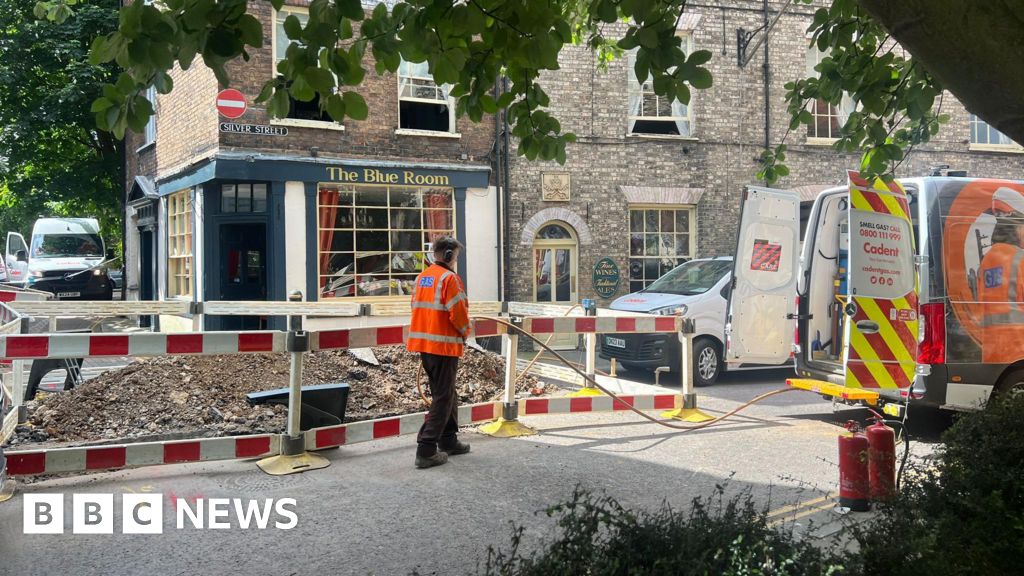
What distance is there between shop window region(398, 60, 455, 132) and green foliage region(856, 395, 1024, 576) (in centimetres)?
1318

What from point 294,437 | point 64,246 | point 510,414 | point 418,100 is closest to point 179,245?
point 418,100

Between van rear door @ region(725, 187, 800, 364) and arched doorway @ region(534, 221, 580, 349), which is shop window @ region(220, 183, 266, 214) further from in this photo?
van rear door @ region(725, 187, 800, 364)

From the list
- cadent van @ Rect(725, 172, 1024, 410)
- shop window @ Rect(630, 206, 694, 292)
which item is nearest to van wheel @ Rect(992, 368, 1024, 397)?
cadent van @ Rect(725, 172, 1024, 410)

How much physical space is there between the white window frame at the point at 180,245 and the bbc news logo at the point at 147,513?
11.5 m

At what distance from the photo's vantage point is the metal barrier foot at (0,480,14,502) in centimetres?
544

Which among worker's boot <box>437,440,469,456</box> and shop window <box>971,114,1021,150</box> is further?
shop window <box>971,114,1021,150</box>

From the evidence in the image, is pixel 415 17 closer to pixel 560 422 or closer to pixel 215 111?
pixel 560 422

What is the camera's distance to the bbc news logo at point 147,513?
198 inches

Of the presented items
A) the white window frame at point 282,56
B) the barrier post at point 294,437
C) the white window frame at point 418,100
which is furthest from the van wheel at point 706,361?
the white window frame at point 282,56

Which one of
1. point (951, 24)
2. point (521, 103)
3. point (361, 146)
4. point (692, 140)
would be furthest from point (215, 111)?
point (951, 24)

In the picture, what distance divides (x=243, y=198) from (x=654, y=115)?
343 inches

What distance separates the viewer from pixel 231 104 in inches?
576

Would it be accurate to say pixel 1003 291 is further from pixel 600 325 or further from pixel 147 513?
pixel 147 513

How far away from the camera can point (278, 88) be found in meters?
4.02
